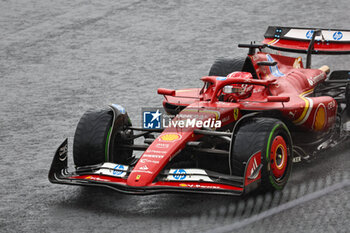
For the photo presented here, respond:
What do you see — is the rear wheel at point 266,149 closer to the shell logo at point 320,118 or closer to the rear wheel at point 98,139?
the shell logo at point 320,118

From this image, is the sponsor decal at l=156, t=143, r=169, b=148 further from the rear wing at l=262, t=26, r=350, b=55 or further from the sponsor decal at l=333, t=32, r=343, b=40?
the sponsor decal at l=333, t=32, r=343, b=40

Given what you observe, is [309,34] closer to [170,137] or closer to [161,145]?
[170,137]

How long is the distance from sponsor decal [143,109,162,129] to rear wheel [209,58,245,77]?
171 cm

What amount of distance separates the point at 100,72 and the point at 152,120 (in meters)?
5.96

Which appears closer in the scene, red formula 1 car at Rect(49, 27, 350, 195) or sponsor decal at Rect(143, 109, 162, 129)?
red formula 1 car at Rect(49, 27, 350, 195)

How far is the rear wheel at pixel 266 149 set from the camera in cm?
718

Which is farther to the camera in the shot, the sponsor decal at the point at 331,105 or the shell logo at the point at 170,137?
the sponsor decal at the point at 331,105

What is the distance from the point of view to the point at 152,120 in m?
8.49

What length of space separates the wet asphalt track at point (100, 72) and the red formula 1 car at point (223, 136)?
0.33m

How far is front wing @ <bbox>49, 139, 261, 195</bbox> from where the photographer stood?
6.84 m

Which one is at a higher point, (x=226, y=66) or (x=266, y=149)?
(x=226, y=66)

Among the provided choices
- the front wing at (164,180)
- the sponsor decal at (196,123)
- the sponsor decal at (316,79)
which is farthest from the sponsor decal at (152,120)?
the sponsor decal at (316,79)

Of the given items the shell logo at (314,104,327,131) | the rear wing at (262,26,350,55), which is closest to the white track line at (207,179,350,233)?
the shell logo at (314,104,327,131)

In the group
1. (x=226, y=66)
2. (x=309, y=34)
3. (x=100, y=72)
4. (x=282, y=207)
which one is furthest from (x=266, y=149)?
(x=100, y=72)
